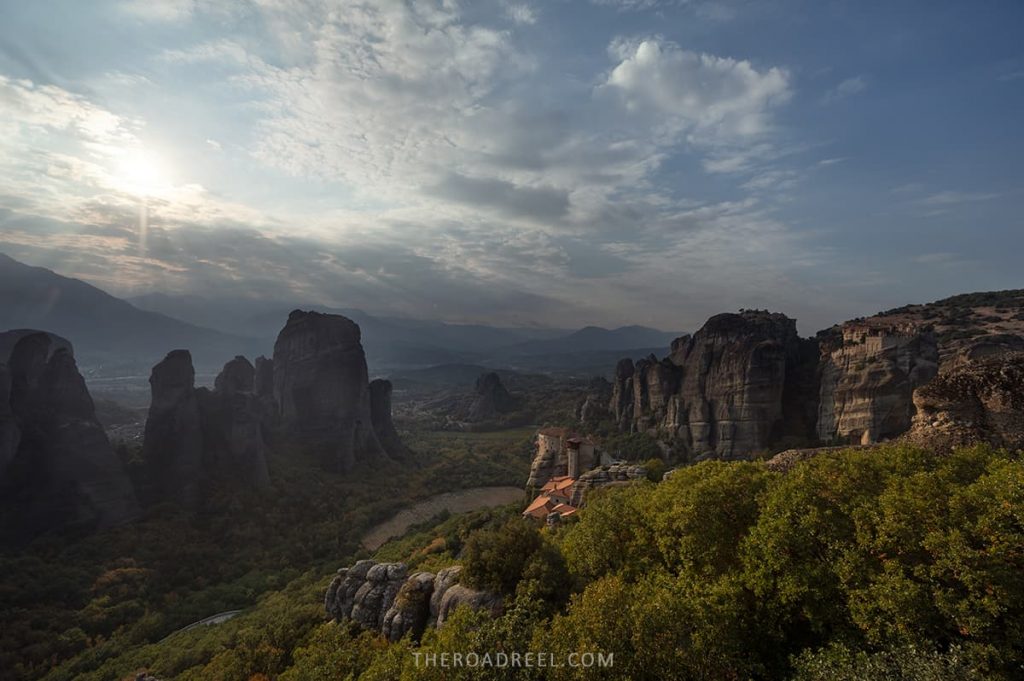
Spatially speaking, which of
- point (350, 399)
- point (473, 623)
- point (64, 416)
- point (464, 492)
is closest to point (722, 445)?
point (464, 492)

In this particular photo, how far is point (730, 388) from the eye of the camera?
237 feet

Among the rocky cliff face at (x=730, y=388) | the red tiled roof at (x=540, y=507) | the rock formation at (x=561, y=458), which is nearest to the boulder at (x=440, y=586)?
the red tiled roof at (x=540, y=507)

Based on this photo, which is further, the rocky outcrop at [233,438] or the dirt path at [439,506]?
the rocky outcrop at [233,438]

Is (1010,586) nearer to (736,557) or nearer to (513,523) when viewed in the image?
(736,557)

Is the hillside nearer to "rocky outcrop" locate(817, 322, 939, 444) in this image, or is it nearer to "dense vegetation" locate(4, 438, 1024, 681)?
"rocky outcrop" locate(817, 322, 939, 444)

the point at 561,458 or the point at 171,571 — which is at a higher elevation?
the point at 561,458

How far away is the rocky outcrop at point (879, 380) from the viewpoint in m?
54.2

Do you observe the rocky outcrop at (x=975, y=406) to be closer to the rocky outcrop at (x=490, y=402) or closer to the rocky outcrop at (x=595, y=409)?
the rocky outcrop at (x=595, y=409)

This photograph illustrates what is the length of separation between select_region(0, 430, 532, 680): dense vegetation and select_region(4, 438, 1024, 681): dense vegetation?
21.2 m

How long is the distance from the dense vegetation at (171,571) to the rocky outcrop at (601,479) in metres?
26.6

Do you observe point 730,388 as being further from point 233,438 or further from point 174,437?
point 174,437

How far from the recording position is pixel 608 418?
106 m

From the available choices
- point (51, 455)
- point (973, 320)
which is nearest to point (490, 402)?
point (51, 455)

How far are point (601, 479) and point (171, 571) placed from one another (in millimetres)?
46341
